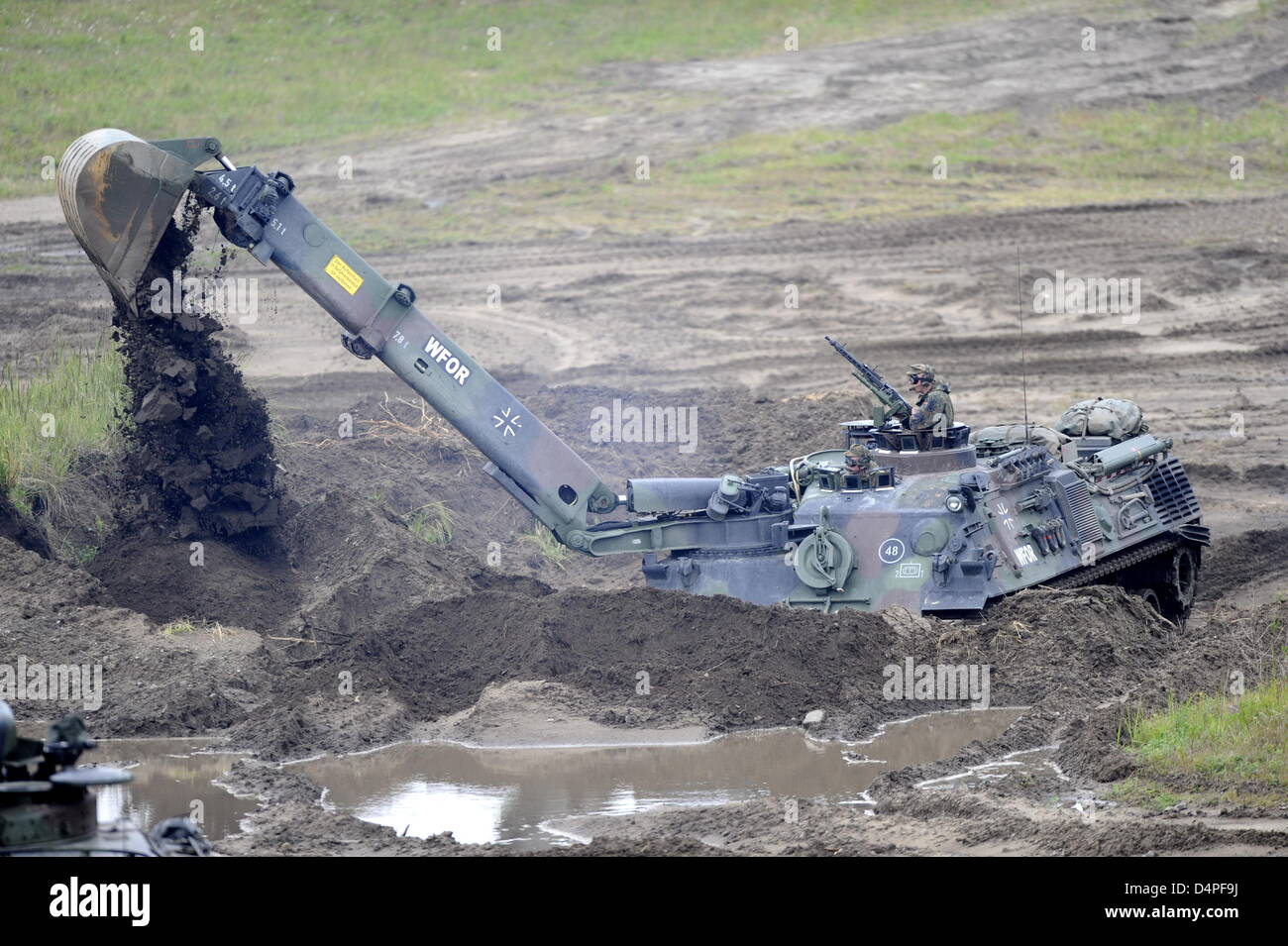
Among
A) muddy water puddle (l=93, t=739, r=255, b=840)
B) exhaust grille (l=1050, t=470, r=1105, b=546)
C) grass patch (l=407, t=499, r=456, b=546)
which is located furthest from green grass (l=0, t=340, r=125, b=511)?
exhaust grille (l=1050, t=470, r=1105, b=546)

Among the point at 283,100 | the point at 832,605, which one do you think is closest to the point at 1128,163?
the point at 283,100

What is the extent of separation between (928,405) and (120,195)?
6518 millimetres

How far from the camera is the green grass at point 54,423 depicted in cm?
1641

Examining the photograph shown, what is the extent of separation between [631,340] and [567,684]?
10.3m

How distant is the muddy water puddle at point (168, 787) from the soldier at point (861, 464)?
5.26 metres

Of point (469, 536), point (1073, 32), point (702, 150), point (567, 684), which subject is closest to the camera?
point (567, 684)

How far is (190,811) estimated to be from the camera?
11438 mm

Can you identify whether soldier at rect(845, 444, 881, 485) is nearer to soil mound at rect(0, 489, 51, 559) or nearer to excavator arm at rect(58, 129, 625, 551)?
excavator arm at rect(58, 129, 625, 551)

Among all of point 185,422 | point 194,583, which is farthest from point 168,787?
point 185,422

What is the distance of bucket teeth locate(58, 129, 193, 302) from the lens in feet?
44.3

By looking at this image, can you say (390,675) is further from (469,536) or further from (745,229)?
Answer: (745,229)

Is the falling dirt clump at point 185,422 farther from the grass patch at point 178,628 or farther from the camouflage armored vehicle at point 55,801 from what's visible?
the camouflage armored vehicle at point 55,801

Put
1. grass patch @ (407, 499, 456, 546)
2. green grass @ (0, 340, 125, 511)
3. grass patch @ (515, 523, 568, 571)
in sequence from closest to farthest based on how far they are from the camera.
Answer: green grass @ (0, 340, 125, 511)
grass patch @ (407, 499, 456, 546)
grass patch @ (515, 523, 568, 571)

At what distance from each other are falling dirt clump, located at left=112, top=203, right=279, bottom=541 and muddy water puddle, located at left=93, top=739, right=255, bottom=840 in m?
2.88
